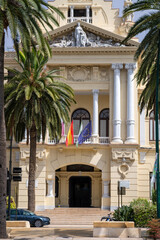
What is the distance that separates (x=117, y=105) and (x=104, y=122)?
168 inches

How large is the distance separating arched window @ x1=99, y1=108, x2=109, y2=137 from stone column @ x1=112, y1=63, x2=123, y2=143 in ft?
12.8

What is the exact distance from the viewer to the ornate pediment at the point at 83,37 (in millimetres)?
43781

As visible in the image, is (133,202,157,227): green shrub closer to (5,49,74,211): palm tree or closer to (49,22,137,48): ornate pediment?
(5,49,74,211): palm tree

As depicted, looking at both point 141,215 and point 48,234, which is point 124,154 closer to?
point 141,215

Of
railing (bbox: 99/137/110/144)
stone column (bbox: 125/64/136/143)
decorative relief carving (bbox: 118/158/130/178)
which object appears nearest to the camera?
decorative relief carving (bbox: 118/158/130/178)

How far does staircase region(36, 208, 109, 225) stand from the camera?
126 feet

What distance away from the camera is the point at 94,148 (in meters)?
43.7

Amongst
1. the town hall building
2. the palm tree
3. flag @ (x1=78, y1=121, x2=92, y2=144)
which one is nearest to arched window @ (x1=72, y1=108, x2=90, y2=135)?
the town hall building

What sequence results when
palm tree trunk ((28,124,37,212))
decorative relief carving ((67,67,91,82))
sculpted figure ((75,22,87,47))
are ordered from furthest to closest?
decorative relief carving ((67,67,91,82))
sculpted figure ((75,22,87,47))
palm tree trunk ((28,124,37,212))

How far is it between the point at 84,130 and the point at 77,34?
29.3 feet

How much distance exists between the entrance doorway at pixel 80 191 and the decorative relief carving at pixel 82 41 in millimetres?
13510

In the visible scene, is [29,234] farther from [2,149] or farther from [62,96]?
[62,96]

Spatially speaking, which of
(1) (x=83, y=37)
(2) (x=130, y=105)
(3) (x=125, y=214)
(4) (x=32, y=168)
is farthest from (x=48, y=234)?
(1) (x=83, y=37)

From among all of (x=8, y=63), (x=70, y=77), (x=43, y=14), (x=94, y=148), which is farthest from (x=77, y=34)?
(x=43, y=14)
